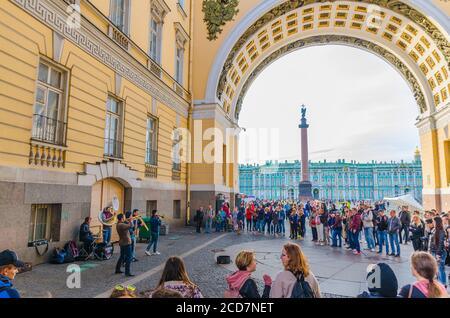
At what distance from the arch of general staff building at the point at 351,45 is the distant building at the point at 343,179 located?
9221 cm

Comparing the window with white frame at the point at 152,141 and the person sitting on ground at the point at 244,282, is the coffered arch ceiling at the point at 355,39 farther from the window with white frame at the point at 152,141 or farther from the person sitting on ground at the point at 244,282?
the person sitting on ground at the point at 244,282

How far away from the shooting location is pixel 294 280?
3.40 metres

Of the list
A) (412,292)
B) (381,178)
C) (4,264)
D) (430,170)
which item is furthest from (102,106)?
(381,178)

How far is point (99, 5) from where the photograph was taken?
11523 millimetres

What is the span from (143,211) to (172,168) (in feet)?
15.4

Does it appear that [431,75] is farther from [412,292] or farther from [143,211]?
[412,292]

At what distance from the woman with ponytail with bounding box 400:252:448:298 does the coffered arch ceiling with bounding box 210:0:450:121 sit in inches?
768

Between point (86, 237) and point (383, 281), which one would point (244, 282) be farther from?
point (86, 237)

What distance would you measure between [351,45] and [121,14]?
20803 millimetres

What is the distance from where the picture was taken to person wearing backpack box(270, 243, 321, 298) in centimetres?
334

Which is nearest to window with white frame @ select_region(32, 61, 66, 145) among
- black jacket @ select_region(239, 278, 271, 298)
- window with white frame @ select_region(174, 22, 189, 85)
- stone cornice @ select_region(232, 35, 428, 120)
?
black jacket @ select_region(239, 278, 271, 298)

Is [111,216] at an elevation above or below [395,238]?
above

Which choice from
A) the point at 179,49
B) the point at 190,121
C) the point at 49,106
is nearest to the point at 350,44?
the point at 179,49

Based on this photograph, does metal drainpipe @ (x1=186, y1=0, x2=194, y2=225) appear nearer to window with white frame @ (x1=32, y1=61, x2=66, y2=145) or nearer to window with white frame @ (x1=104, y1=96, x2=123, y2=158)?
window with white frame @ (x1=104, y1=96, x2=123, y2=158)
